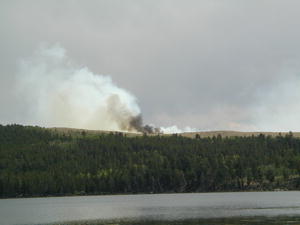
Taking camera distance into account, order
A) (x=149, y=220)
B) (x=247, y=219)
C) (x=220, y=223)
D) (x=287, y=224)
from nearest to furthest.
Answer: (x=287, y=224), (x=220, y=223), (x=247, y=219), (x=149, y=220)

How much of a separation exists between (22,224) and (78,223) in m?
12.9

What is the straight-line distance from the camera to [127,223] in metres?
105

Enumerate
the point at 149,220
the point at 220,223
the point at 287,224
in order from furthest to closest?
the point at 149,220, the point at 220,223, the point at 287,224

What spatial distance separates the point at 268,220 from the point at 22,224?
5340 cm

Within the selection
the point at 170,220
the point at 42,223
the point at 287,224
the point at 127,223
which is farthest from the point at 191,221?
the point at 42,223

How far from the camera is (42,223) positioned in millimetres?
112250

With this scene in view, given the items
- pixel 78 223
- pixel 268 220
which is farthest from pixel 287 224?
pixel 78 223

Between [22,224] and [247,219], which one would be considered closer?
[247,219]

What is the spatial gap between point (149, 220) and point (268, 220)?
26.1m

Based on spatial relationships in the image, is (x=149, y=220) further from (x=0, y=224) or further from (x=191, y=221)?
(x=0, y=224)

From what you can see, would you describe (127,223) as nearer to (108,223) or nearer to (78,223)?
(108,223)

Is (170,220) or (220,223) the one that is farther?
(170,220)

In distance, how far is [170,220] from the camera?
108062 millimetres

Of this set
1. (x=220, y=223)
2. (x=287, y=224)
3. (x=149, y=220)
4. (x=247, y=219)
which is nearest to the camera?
(x=287, y=224)
